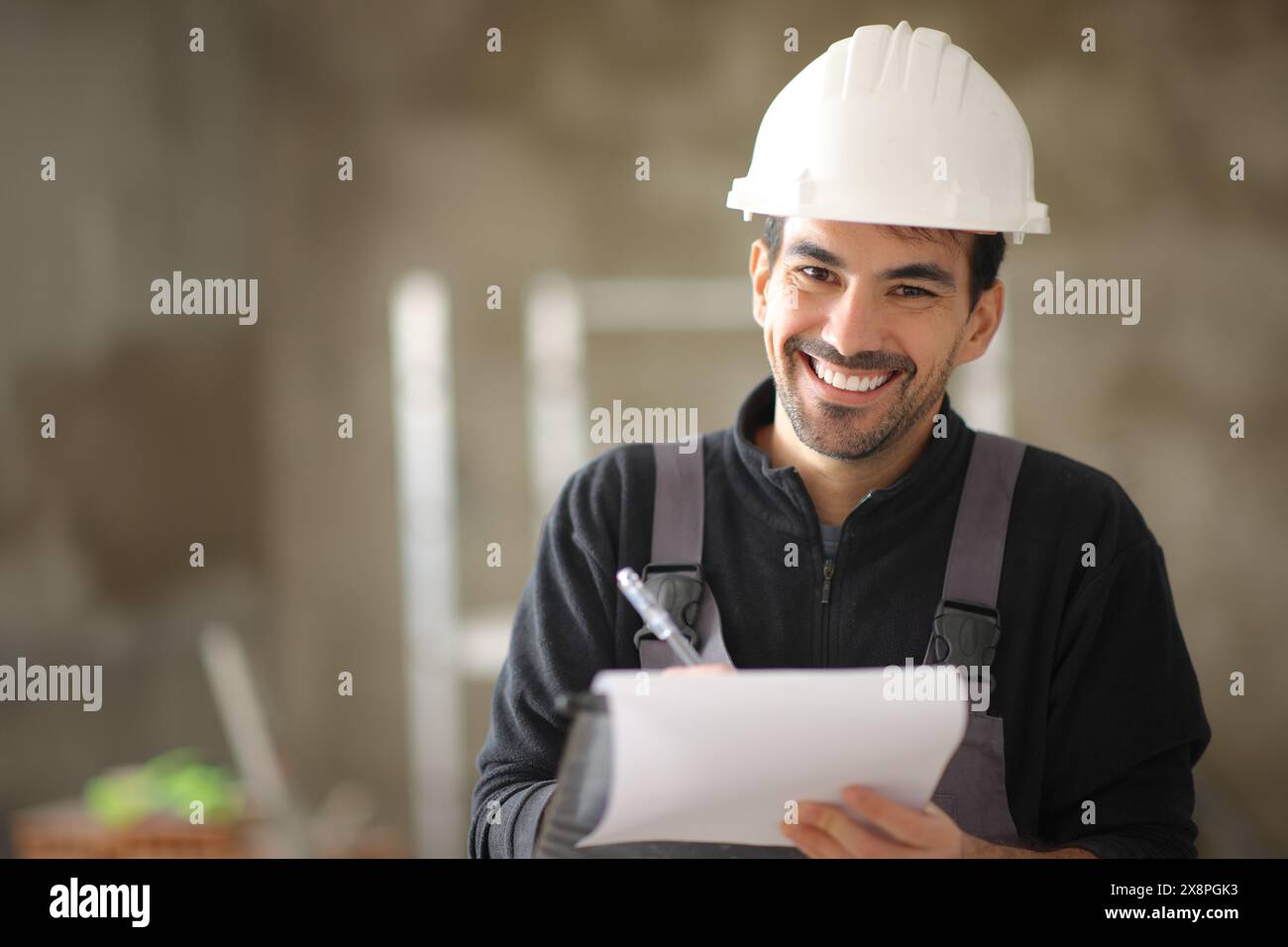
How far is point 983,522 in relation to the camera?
72.7 inches

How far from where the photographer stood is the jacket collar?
1.90m

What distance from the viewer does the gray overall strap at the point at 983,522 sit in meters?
1.79

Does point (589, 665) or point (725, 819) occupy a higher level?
point (589, 665)

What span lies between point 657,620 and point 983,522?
47cm

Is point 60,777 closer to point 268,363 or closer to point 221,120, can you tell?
point 268,363

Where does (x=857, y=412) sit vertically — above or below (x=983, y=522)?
above

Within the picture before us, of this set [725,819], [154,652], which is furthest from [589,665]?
[154,652]

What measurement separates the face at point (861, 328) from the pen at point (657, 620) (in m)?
0.35

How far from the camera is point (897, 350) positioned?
1.84 metres

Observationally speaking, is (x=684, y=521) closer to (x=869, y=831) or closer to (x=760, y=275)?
(x=760, y=275)

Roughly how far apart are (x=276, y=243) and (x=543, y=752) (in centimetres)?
385

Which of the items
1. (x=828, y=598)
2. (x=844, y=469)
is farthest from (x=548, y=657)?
(x=844, y=469)

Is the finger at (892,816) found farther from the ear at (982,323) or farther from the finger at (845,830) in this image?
the ear at (982,323)

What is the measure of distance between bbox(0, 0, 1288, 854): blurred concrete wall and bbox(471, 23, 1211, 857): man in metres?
3.22
